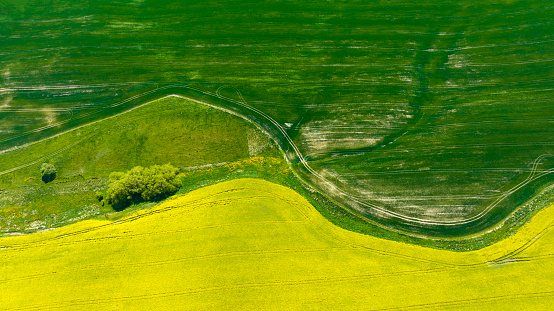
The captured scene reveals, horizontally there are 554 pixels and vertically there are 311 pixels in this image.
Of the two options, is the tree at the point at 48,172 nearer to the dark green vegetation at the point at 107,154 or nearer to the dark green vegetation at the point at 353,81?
the dark green vegetation at the point at 107,154

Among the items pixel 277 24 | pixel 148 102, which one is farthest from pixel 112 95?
pixel 277 24

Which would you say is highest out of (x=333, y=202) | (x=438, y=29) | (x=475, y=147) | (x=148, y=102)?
(x=438, y=29)

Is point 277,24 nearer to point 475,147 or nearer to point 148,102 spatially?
point 148,102

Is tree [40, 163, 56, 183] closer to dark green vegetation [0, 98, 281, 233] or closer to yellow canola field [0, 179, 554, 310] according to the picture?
dark green vegetation [0, 98, 281, 233]

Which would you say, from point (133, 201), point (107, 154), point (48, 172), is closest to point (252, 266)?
point (133, 201)

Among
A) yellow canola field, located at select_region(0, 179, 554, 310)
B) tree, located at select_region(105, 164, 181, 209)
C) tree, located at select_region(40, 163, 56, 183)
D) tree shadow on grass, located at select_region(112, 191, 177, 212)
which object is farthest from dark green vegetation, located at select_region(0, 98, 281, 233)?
yellow canola field, located at select_region(0, 179, 554, 310)

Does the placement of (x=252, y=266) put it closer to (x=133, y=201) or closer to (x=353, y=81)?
(x=133, y=201)
